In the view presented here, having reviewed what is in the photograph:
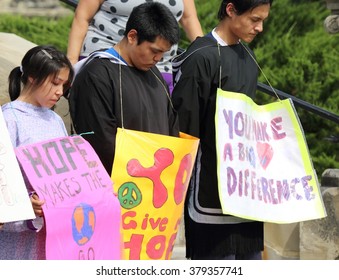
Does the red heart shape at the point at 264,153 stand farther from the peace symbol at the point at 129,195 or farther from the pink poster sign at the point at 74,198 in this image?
the pink poster sign at the point at 74,198

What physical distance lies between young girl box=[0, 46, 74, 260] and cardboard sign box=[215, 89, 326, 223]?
82 centimetres

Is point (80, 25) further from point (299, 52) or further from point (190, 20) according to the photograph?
point (299, 52)

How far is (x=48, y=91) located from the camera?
4.81 meters

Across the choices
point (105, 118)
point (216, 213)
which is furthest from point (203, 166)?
point (105, 118)

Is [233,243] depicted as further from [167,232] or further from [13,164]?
[13,164]

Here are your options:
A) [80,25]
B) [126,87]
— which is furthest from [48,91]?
[80,25]

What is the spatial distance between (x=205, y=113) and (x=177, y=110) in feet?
0.50

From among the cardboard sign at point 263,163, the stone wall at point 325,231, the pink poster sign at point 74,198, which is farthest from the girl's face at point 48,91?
the stone wall at point 325,231

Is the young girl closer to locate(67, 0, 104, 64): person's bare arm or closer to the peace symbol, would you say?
the peace symbol

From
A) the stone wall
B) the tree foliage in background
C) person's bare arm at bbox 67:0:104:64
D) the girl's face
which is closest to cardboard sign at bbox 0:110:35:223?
the girl's face

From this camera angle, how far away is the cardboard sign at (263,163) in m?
5.28

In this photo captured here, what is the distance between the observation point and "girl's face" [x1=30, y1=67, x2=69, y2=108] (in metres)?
4.80

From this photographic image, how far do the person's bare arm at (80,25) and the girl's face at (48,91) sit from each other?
2.35 ft
